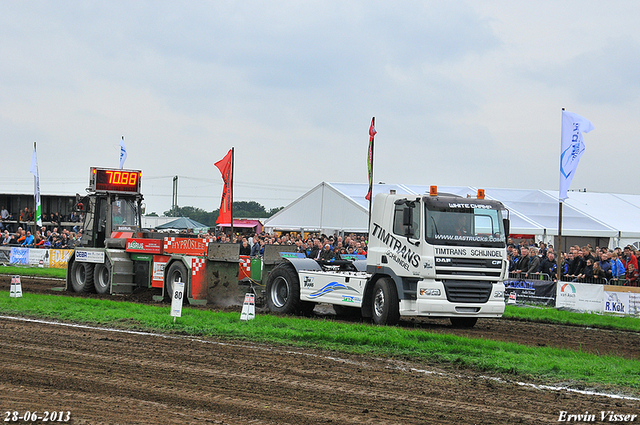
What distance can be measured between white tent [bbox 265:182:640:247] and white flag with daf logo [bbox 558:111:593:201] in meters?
10.5

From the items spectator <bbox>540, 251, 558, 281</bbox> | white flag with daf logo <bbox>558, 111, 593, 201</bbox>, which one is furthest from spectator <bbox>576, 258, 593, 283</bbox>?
white flag with daf logo <bbox>558, 111, 593, 201</bbox>

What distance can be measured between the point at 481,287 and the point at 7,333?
8985mm

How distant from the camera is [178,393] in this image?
304 inches

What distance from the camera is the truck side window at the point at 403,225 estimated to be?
46.5 ft

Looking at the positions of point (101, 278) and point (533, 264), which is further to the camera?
point (533, 264)

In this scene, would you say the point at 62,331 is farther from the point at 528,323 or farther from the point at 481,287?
the point at 528,323

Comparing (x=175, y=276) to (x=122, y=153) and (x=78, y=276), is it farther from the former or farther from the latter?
(x=122, y=153)

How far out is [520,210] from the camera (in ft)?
112

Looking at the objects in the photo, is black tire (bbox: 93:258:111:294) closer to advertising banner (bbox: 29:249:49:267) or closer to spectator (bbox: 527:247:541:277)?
spectator (bbox: 527:247:541:277)

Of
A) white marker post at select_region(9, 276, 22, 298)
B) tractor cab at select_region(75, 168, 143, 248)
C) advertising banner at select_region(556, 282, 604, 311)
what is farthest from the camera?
tractor cab at select_region(75, 168, 143, 248)

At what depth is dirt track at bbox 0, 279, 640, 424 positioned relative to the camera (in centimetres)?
692

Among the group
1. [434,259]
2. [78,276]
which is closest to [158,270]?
[78,276]

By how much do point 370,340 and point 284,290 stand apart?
17.5 ft

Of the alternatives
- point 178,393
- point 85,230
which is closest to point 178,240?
point 85,230
